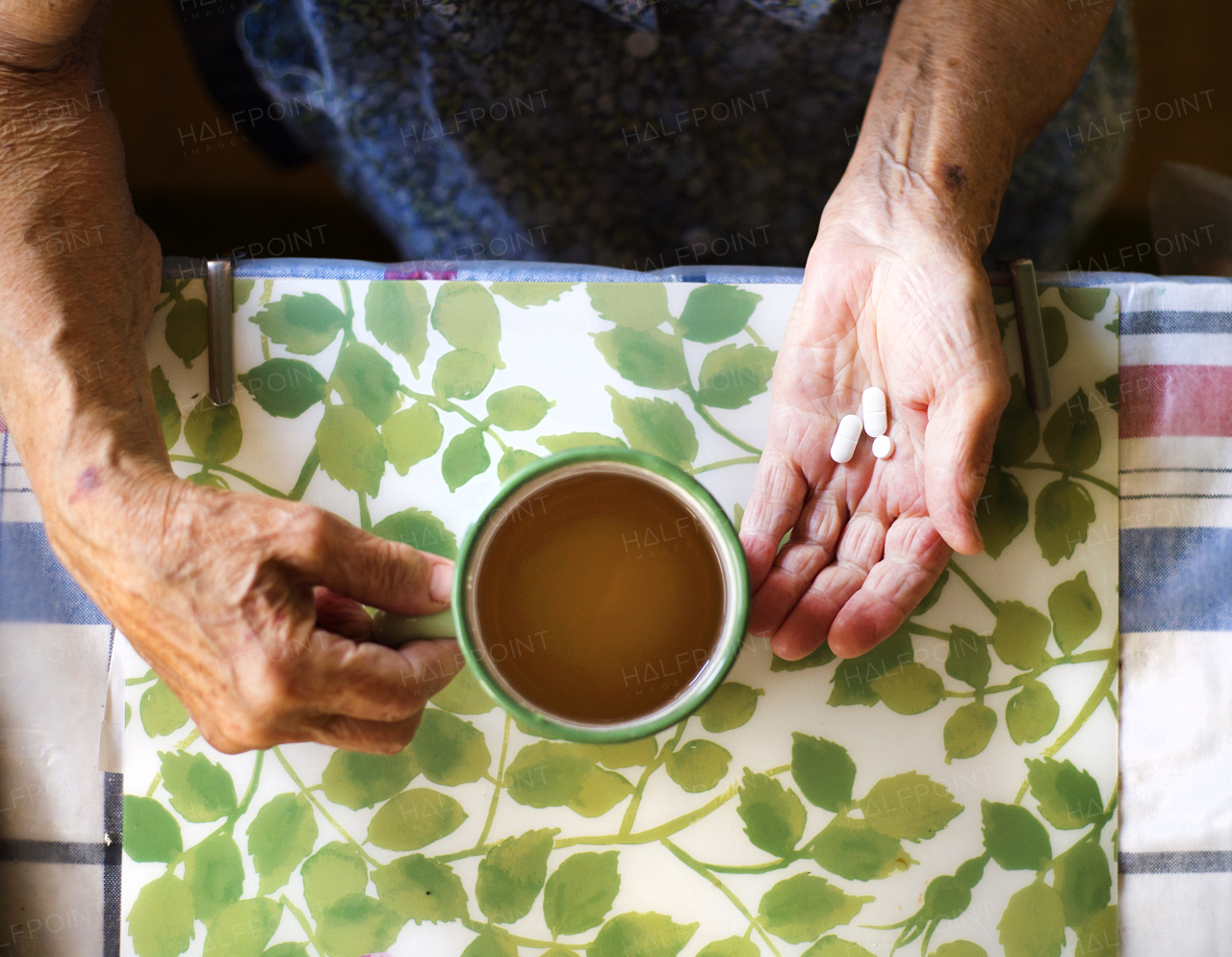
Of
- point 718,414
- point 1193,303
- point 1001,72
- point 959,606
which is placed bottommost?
point 959,606

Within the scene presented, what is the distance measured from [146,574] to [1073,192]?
104cm

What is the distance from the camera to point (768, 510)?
739mm

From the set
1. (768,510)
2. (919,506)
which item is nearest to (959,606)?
(919,506)

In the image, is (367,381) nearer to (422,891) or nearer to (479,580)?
(479,580)

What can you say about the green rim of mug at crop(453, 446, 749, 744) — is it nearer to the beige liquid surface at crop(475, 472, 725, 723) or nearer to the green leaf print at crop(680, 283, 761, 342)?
the beige liquid surface at crop(475, 472, 725, 723)

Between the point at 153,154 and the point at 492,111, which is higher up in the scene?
the point at 492,111

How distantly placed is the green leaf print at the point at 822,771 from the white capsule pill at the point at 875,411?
0.98 ft

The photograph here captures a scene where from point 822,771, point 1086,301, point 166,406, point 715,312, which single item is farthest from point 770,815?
point 166,406

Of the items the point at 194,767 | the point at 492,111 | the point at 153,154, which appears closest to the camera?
the point at 194,767

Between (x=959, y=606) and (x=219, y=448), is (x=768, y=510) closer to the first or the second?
(x=959, y=606)

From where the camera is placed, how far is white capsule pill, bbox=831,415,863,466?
75cm

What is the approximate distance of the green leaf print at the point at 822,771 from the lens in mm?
730

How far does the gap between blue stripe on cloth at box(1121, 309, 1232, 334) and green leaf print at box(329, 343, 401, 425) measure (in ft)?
2.40

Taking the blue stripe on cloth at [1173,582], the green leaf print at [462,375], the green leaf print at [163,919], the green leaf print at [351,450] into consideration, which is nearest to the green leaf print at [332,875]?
the green leaf print at [163,919]
